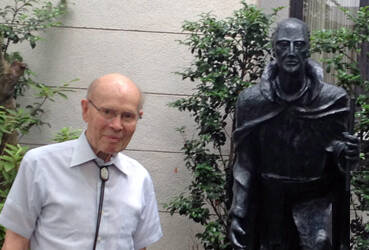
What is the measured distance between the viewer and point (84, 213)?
9.34 ft

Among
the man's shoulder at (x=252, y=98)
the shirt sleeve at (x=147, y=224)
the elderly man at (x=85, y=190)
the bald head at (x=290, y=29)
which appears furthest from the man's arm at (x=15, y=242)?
the bald head at (x=290, y=29)

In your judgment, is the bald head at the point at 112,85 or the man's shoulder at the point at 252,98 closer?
the bald head at the point at 112,85

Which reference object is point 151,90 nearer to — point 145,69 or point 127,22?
point 145,69

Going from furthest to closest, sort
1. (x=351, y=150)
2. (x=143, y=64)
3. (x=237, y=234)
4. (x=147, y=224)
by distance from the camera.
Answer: (x=143, y=64), (x=237, y=234), (x=351, y=150), (x=147, y=224)

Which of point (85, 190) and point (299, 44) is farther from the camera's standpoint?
point (299, 44)

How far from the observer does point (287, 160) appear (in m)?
4.41

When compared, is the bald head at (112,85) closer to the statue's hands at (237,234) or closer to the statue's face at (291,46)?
the statue's face at (291,46)

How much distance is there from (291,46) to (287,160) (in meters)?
0.71

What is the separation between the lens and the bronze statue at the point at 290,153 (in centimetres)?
431

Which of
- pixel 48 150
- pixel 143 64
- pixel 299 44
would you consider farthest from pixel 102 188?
pixel 143 64

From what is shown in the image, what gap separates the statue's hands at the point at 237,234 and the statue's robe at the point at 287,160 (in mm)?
A: 45

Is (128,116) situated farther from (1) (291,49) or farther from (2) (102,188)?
(1) (291,49)

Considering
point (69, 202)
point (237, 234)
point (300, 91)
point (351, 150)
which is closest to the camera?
point (69, 202)

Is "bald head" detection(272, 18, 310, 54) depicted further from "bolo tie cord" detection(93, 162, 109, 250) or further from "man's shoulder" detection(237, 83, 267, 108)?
"bolo tie cord" detection(93, 162, 109, 250)
